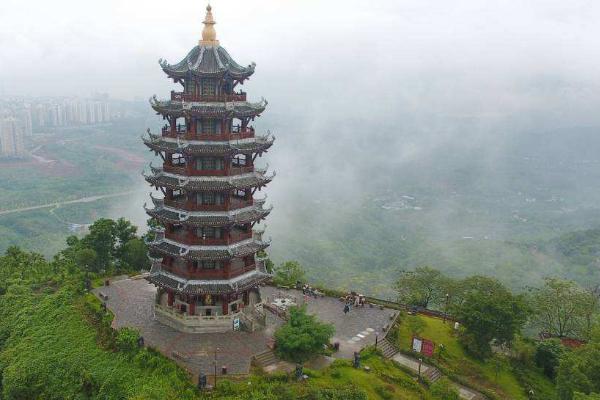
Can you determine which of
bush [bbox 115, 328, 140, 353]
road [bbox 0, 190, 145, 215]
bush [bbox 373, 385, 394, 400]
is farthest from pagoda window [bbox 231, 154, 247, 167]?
road [bbox 0, 190, 145, 215]

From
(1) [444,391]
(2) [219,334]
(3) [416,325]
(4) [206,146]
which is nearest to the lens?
(1) [444,391]

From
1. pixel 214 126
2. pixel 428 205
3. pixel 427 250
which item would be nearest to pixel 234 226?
pixel 214 126

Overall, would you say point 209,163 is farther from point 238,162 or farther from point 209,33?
point 209,33

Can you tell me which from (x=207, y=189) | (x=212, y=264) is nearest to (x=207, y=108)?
(x=207, y=189)

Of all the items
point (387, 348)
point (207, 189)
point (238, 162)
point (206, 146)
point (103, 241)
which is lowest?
point (387, 348)

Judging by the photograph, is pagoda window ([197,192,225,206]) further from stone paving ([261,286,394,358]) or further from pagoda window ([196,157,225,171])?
stone paving ([261,286,394,358])

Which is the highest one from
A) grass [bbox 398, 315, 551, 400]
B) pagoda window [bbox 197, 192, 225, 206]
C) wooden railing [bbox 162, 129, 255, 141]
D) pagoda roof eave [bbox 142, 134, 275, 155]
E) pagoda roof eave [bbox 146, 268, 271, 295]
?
wooden railing [bbox 162, 129, 255, 141]

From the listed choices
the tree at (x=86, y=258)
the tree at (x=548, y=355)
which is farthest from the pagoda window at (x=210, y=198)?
the tree at (x=548, y=355)
